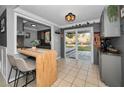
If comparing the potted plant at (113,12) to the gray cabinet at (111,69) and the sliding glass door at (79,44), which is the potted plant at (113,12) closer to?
the gray cabinet at (111,69)

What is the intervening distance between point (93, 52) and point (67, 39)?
1870 mm

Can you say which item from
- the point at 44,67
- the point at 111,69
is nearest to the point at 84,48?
the point at 111,69

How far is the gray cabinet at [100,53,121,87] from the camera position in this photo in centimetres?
199

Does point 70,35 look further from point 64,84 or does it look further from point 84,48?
point 64,84

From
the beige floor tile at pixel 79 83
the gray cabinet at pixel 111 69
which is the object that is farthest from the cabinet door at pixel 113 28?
the beige floor tile at pixel 79 83

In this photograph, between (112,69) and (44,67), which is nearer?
(44,67)

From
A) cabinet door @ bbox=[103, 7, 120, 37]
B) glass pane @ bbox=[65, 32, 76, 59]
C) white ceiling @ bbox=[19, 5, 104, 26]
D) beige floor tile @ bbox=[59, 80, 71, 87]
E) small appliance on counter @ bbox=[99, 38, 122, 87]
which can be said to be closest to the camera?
small appliance on counter @ bbox=[99, 38, 122, 87]

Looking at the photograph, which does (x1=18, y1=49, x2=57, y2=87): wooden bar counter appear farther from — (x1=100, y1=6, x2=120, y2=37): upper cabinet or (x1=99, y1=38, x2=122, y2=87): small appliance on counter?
(x1=100, y1=6, x2=120, y2=37): upper cabinet

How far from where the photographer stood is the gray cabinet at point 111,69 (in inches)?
78.5

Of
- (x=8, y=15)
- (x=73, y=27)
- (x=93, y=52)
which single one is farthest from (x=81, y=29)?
(x=8, y=15)

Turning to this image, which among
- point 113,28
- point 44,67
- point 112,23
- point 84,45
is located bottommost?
point 44,67

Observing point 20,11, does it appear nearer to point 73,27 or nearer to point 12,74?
point 12,74

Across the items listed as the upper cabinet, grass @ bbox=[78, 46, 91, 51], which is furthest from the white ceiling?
grass @ bbox=[78, 46, 91, 51]

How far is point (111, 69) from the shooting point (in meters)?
2.13
